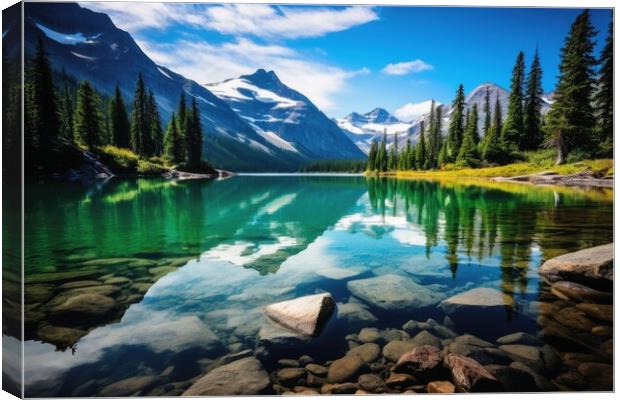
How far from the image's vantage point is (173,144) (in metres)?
56.2

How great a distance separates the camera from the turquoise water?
532 centimetres

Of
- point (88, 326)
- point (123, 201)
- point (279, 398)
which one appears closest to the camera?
point (279, 398)

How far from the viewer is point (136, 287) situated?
798 centimetres

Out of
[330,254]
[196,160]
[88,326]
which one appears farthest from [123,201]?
[196,160]

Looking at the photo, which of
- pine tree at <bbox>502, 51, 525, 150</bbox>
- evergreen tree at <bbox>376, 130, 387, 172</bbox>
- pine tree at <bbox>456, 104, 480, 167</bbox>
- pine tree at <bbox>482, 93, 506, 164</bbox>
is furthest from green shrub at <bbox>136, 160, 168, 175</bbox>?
evergreen tree at <bbox>376, 130, 387, 172</bbox>

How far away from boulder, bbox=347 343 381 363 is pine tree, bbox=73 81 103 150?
43468 millimetres

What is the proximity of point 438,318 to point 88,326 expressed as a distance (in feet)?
19.3

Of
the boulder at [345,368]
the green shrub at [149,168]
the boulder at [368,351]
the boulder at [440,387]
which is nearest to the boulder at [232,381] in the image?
the boulder at [345,368]

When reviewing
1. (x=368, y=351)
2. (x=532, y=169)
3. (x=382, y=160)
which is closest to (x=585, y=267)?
(x=368, y=351)

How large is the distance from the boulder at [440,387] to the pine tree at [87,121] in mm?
44694

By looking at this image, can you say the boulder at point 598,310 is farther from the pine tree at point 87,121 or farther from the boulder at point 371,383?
the pine tree at point 87,121

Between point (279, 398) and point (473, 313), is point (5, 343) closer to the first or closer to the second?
point (279, 398)

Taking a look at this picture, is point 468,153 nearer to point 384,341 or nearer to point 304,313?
point 384,341

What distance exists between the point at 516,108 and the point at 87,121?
44.6 meters
